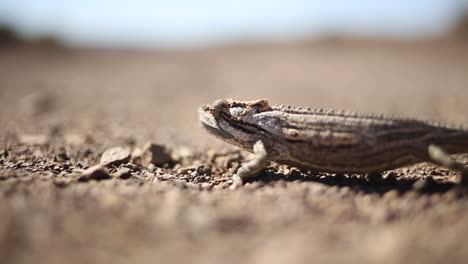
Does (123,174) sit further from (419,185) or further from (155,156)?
(419,185)

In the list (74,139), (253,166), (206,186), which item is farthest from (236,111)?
(74,139)

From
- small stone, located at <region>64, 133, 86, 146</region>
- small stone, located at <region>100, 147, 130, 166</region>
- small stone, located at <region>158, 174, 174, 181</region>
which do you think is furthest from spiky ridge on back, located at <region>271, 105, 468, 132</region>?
small stone, located at <region>64, 133, 86, 146</region>

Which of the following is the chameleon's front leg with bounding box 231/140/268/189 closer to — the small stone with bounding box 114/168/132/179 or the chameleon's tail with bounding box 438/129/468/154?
the small stone with bounding box 114/168/132/179

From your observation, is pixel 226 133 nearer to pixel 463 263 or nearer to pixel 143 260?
pixel 143 260

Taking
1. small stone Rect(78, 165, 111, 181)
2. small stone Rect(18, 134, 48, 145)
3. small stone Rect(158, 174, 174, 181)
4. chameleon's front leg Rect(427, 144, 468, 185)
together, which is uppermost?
chameleon's front leg Rect(427, 144, 468, 185)

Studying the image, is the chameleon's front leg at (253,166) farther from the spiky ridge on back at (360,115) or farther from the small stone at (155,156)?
the small stone at (155,156)

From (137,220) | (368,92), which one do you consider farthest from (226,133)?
(368,92)

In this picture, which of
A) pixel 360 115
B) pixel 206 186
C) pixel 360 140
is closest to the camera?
pixel 360 140
